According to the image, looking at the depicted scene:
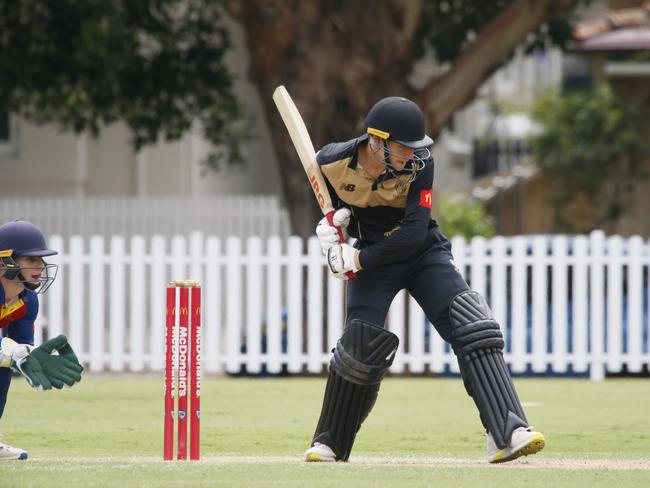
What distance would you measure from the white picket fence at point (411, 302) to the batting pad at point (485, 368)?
6629 mm

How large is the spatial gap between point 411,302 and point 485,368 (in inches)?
277

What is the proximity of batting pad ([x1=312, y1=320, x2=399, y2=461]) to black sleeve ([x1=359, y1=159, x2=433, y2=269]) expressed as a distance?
32 centimetres

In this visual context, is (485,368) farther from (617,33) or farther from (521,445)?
(617,33)

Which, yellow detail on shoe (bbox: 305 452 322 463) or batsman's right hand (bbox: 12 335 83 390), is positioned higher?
batsman's right hand (bbox: 12 335 83 390)

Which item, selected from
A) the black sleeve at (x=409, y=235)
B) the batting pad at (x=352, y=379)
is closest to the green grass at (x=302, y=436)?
the batting pad at (x=352, y=379)

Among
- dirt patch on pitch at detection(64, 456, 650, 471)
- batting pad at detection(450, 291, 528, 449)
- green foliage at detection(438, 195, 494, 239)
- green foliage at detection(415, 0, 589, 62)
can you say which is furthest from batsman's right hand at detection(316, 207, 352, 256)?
green foliage at detection(438, 195, 494, 239)

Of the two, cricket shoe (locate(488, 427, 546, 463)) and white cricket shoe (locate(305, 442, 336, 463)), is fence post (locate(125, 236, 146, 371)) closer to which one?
white cricket shoe (locate(305, 442, 336, 463))

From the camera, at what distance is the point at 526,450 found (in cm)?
693

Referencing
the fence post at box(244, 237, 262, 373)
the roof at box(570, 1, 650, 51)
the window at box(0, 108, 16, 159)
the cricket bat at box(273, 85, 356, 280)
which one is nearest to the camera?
the cricket bat at box(273, 85, 356, 280)

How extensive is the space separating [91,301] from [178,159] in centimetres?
512

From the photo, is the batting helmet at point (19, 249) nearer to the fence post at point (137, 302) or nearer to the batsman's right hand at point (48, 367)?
the batsman's right hand at point (48, 367)

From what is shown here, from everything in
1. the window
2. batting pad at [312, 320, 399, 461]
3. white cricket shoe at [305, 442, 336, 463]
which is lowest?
white cricket shoe at [305, 442, 336, 463]

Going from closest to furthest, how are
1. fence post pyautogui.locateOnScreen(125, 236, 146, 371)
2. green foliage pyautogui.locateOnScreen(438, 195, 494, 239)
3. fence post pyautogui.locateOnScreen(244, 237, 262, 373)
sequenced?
fence post pyautogui.locateOnScreen(244, 237, 262, 373) < fence post pyautogui.locateOnScreen(125, 236, 146, 371) < green foliage pyautogui.locateOnScreen(438, 195, 494, 239)

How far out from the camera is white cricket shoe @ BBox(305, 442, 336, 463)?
729cm
